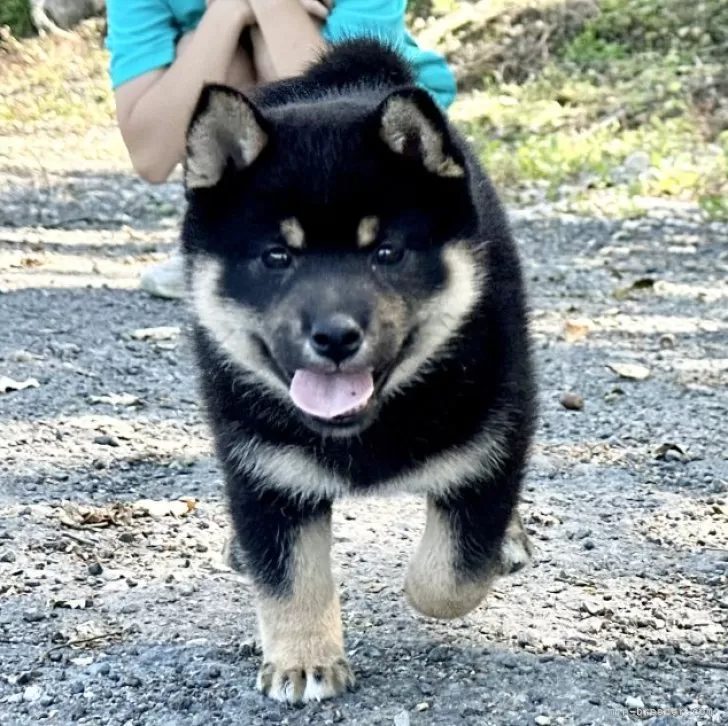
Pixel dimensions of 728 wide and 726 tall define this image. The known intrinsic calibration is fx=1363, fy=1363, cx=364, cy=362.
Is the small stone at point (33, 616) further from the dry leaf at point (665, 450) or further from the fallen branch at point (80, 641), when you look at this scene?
the dry leaf at point (665, 450)

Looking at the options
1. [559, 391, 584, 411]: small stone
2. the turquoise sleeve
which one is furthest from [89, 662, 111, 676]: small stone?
the turquoise sleeve

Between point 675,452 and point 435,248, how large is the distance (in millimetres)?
1920

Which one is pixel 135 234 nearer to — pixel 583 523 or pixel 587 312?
pixel 587 312

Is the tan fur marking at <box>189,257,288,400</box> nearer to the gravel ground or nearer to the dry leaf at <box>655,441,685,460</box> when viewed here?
the gravel ground

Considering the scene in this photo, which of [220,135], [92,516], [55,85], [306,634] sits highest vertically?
[220,135]

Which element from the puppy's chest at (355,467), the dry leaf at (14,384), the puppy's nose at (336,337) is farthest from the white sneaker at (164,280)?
the puppy's nose at (336,337)

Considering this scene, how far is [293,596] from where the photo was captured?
325 cm

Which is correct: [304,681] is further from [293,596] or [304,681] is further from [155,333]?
[155,333]

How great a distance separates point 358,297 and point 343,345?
133 millimetres

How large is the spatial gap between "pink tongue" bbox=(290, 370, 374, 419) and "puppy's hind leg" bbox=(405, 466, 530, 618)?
469 mm

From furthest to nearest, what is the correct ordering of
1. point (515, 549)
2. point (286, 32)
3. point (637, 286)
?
point (637, 286)
point (286, 32)
point (515, 549)

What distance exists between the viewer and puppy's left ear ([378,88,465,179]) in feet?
9.88

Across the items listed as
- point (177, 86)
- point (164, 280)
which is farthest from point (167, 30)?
point (164, 280)

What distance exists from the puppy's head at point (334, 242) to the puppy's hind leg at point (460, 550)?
355 millimetres
